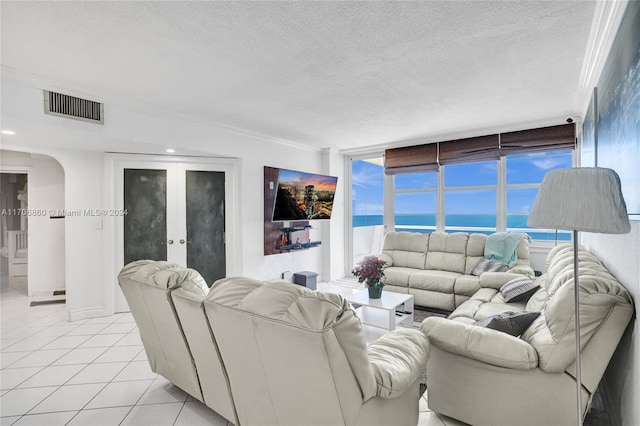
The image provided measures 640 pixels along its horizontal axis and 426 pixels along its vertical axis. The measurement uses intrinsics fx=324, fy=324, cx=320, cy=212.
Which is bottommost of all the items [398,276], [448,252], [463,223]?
→ [398,276]

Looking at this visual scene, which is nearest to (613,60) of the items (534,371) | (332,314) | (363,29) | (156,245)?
(363,29)

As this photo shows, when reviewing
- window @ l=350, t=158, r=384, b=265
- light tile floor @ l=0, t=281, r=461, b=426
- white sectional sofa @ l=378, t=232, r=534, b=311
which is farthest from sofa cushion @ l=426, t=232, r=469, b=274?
light tile floor @ l=0, t=281, r=461, b=426

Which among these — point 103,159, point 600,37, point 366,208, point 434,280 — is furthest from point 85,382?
point 366,208

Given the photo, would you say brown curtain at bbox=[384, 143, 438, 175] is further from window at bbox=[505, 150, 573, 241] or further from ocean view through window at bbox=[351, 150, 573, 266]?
window at bbox=[505, 150, 573, 241]

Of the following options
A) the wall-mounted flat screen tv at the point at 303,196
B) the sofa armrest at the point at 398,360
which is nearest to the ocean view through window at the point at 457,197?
the wall-mounted flat screen tv at the point at 303,196

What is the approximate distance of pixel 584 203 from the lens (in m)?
1.21

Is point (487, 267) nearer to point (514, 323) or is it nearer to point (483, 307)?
point (483, 307)

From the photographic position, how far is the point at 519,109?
12.4ft

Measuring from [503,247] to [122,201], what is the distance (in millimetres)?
4982

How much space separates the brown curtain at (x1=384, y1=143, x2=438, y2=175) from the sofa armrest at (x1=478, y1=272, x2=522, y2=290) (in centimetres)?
209

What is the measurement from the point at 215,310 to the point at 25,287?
5.86m

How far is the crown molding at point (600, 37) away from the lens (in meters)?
1.80

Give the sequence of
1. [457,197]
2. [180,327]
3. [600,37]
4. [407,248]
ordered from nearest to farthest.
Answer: [180,327] → [600,37] → [407,248] → [457,197]

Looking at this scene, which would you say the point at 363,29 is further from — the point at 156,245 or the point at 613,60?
the point at 156,245
